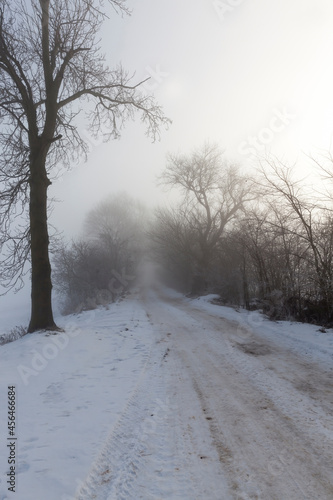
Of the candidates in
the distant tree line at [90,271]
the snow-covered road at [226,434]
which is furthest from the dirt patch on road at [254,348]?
the distant tree line at [90,271]

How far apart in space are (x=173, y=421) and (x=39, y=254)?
648 centimetres

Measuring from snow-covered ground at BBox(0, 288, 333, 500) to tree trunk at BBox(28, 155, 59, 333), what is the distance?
1344mm

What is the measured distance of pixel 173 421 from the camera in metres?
3.57

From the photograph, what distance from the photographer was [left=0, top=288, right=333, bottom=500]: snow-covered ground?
246cm

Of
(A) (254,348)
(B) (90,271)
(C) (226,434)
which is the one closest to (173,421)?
(C) (226,434)

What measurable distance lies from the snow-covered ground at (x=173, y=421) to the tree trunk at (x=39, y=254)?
1344 mm

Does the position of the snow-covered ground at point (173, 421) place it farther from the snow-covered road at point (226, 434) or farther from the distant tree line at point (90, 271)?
the distant tree line at point (90, 271)

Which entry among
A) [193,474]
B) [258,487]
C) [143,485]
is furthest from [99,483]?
[258,487]

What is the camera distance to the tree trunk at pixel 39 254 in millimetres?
8562

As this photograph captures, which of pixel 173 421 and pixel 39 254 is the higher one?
pixel 39 254

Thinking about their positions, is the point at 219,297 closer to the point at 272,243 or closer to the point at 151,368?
the point at 272,243

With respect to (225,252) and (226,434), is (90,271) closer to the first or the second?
(225,252)

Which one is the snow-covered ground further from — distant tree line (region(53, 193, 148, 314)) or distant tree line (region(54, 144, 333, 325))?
distant tree line (region(53, 193, 148, 314))

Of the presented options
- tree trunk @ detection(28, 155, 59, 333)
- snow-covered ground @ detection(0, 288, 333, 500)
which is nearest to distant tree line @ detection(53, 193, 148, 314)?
tree trunk @ detection(28, 155, 59, 333)
